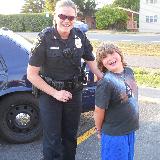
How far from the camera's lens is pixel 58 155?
3.95 metres

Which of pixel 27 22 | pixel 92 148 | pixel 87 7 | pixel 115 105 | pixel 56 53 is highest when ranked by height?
pixel 87 7

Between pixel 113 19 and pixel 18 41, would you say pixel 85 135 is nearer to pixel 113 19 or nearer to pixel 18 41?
pixel 18 41

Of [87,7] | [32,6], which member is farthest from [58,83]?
[32,6]

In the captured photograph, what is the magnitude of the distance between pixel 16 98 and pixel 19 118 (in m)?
0.27

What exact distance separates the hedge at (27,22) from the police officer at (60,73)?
4159 centimetres

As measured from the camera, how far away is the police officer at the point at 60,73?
11.7 feet

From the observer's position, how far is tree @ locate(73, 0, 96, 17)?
169 feet

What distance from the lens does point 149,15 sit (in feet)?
165

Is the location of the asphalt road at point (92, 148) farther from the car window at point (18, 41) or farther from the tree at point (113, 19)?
the tree at point (113, 19)

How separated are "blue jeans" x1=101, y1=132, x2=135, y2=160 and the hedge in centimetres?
4228

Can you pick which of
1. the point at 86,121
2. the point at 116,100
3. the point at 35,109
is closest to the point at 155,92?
the point at 86,121

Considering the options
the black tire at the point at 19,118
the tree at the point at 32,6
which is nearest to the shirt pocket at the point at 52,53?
the black tire at the point at 19,118

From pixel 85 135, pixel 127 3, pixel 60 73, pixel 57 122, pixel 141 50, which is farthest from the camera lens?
pixel 127 3

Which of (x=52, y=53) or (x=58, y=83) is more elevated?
(x=52, y=53)
